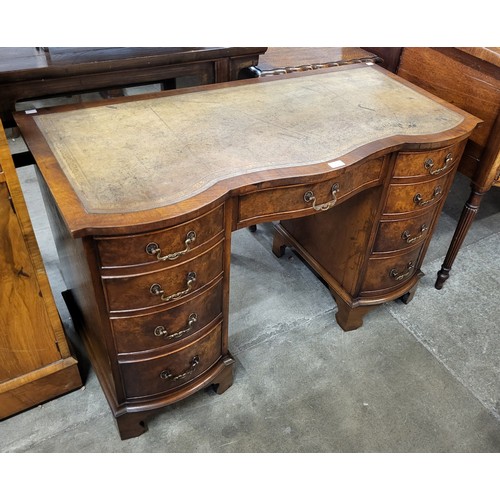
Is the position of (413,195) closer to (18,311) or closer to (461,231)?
(461,231)

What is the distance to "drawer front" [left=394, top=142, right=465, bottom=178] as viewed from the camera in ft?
4.97

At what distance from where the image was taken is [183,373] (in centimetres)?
148

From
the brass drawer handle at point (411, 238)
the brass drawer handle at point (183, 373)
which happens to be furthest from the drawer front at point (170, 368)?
the brass drawer handle at point (411, 238)

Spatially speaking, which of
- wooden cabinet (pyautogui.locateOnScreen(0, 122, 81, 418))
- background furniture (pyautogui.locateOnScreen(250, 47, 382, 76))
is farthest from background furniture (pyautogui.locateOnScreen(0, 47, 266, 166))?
wooden cabinet (pyautogui.locateOnScreen(0, 122, 81, 418))

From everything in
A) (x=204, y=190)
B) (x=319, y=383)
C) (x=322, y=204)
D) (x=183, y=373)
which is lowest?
(x=319, y=383)

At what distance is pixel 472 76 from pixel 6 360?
180 centimetres

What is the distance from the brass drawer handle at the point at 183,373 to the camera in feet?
4.69

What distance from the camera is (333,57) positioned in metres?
1.99

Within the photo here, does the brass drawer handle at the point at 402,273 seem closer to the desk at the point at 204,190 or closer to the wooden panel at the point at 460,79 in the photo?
the desk at the point at 204,190

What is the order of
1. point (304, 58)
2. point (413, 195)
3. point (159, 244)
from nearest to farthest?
point (159, 244)
point (413, 195)
point (304, 58)

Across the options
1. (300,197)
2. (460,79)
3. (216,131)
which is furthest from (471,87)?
(216,131)

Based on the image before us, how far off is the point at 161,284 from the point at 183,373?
1.31 ft

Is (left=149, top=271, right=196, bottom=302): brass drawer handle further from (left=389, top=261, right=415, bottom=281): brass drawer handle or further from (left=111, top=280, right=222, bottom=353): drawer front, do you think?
(left=389, top=261, right=415, bottom=281): brass drawer handle

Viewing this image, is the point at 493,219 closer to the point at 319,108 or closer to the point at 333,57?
the point at 333,57
